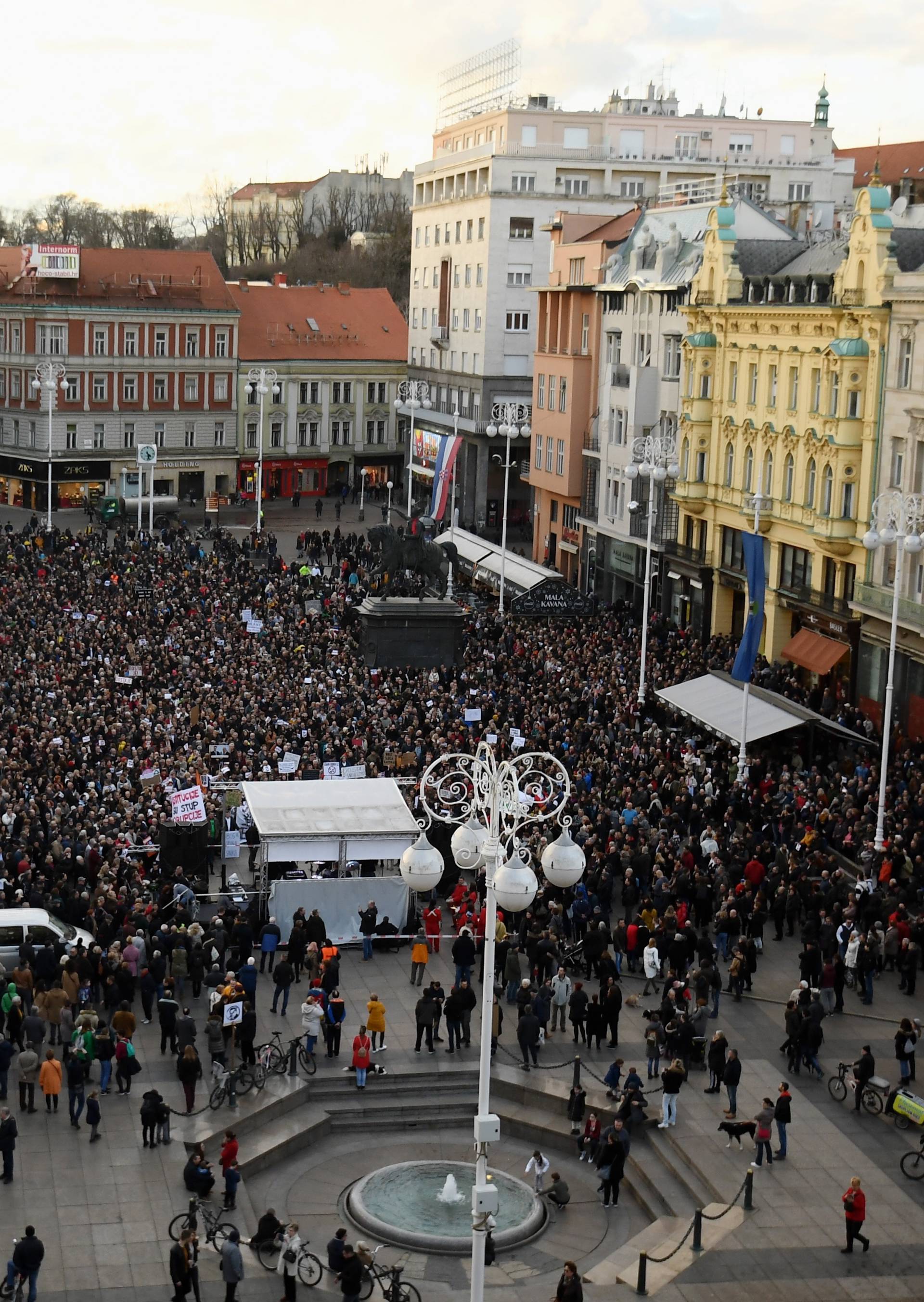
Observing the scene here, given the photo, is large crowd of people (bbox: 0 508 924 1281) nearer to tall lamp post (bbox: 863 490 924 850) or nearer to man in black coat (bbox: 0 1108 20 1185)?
tall lamp post (bbox: 863 490 924 850)

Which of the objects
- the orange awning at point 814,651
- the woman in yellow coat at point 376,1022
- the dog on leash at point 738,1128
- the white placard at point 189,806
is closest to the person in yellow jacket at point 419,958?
the woman in yellow coat at point 376,1022

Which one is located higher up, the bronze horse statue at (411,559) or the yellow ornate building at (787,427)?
the yellow ornate building at (787,427)

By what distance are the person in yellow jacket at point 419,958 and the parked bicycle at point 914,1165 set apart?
8478 millimetres

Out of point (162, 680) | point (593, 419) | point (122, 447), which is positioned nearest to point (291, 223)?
point (122, 447)

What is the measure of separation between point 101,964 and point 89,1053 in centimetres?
241

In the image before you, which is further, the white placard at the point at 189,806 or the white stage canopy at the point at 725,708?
the white stage canopy at the point at 725,708

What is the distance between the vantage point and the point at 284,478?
9300 cm

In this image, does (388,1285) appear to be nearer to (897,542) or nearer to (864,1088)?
(864,1088)

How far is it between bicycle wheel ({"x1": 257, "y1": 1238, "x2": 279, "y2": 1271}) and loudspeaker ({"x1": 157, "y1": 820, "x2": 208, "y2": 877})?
1156cm

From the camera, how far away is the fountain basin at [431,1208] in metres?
20.7

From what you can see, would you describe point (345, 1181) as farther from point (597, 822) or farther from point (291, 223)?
point (291, 223)

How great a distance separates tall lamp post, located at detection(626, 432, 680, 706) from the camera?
46.5m

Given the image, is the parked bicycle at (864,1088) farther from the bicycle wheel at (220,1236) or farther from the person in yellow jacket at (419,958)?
the bicycle wheel at (220,1236)

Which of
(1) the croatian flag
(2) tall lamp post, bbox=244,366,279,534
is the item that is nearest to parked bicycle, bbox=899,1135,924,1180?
(1) the croatian flag
